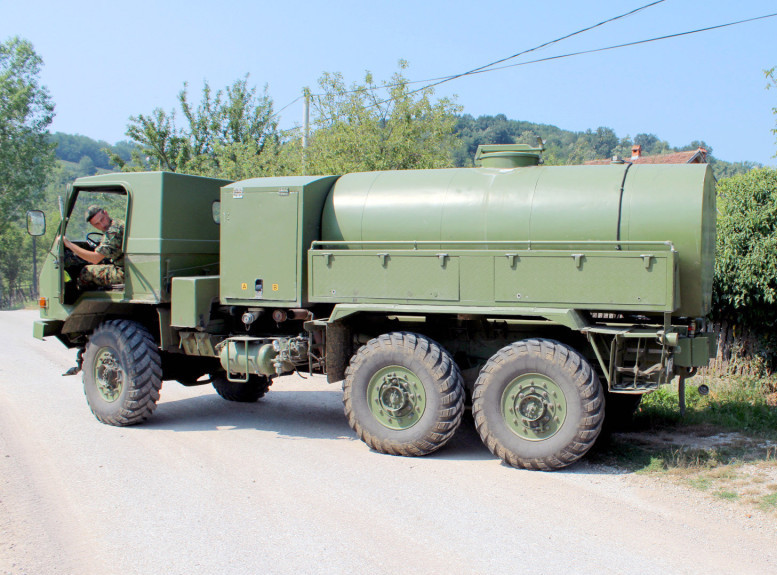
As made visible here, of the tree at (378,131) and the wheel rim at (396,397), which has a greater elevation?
the tree at (378,131)

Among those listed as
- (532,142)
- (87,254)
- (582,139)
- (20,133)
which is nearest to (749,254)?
(87,254)

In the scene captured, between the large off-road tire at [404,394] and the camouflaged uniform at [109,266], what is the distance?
336 centimetres

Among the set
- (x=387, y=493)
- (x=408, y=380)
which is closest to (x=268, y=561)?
(x=387, y=493)

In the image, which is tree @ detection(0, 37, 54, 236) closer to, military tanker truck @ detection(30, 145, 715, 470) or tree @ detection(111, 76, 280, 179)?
tree @ detection(111, 76, 280, 179)

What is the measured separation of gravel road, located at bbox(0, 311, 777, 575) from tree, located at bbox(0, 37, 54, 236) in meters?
40.7

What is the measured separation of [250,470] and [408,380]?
5.61 ft

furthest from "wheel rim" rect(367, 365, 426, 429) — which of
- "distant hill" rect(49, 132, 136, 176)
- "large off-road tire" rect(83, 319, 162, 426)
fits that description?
"distant hill" rect(49, 132, 136, 176)

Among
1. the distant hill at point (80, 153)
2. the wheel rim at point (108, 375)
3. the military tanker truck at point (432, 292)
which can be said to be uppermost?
the distant hill at point (80, 153)

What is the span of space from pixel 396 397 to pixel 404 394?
4.2 inches

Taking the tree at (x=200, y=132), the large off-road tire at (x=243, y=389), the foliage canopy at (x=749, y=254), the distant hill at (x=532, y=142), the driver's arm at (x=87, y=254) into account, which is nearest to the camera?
the driver's arm at (x=87, y=254)

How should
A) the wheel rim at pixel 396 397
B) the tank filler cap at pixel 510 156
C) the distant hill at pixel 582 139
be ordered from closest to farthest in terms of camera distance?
the wheel rim at pixel 396 397 < the tank filler cap at pixel 510 156 < the distant hill at pixel 582 139

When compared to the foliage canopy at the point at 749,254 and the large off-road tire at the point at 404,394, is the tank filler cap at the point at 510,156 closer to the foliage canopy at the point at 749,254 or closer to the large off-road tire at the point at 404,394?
the large off-road tire at the point at 404,394

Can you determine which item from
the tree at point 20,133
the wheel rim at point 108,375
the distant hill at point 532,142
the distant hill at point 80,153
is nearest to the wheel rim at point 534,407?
the wheel rim at point 108,375

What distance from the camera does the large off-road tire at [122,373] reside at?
833cm
